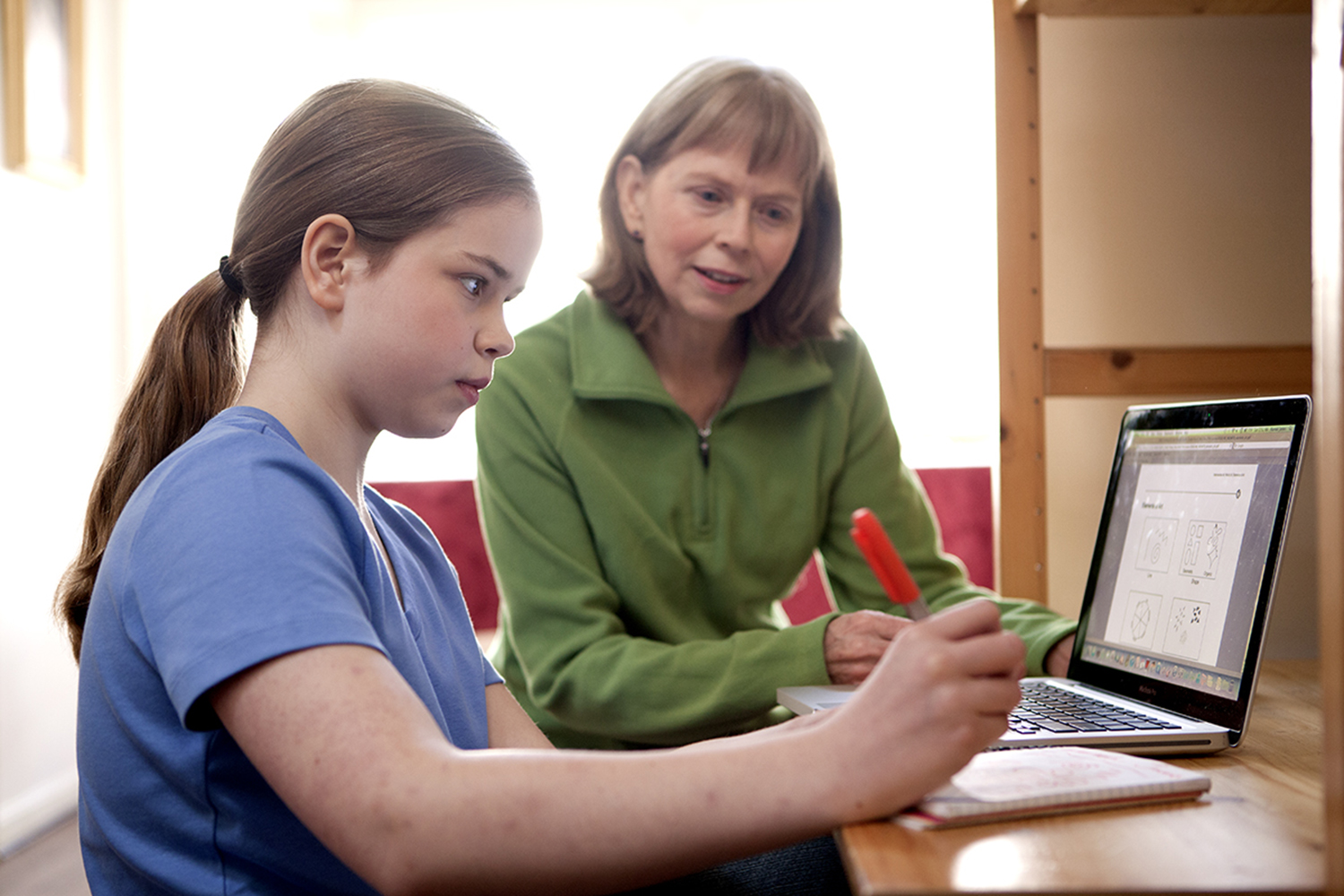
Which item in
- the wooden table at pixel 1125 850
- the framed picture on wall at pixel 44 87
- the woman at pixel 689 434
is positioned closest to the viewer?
the wooden table at pixel 1125 850

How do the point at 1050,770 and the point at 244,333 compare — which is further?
the point at 244,333

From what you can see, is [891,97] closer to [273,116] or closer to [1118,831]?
[273,116]

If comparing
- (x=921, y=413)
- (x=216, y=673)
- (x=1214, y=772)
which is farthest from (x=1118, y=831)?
(x=921, y=413)

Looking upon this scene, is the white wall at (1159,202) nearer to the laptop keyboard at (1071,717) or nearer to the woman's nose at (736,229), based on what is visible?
the woman's nose at (736,229)

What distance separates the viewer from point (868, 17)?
2.92 m

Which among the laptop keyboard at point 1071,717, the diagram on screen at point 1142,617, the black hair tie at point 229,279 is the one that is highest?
the black hair tie at point 229,279

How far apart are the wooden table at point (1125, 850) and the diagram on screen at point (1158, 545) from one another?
26 cm

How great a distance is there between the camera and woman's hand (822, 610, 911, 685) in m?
0.88

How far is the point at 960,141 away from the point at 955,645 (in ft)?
8.60

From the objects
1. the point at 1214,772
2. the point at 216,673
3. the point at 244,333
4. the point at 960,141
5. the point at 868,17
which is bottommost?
the point at 1214,772

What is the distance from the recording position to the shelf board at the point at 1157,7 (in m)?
1.25

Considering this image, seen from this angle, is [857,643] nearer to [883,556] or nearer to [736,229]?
[883,556]

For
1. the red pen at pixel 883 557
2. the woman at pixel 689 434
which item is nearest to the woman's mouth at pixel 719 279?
the woman at pixel 689 434

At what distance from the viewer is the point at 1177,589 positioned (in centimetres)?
80
